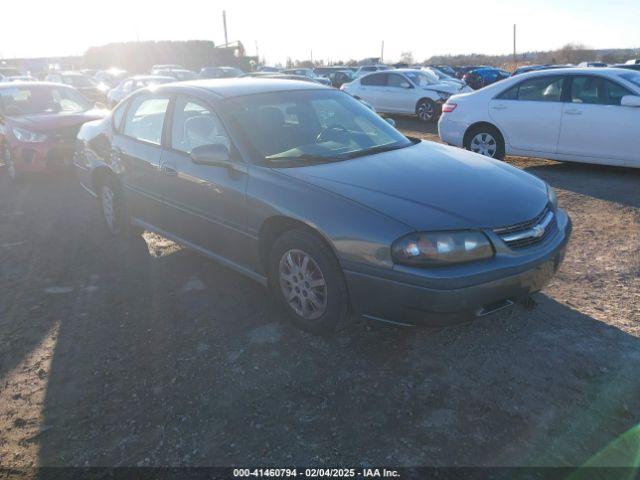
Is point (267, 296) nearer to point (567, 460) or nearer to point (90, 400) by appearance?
point (90, 400)

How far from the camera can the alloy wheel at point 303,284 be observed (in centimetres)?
326

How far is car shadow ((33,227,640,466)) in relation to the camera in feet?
8.16

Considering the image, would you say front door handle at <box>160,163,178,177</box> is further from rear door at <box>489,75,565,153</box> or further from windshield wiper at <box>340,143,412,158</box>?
rear door at <box>489,75,565,153</box>

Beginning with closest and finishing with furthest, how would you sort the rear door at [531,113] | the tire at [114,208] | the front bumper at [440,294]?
the front bumper at [440,294] → the tire at [114,208] → the rear door at [531,113]

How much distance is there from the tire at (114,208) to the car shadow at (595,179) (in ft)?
17.8

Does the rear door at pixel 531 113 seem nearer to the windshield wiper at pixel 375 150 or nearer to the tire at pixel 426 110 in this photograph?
the windshield wiper at pixel 375 150

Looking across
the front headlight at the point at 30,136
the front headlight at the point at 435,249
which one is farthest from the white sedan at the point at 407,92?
the front headlight at the point at 435,249

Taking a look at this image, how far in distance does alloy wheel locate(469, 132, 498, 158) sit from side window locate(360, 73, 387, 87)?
7.71 metres

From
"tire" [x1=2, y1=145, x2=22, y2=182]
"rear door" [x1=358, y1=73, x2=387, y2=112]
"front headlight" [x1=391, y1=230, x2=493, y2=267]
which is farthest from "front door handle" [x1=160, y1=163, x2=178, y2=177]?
"rear door" [x1=358, y1=73, x2=387, y2=112]

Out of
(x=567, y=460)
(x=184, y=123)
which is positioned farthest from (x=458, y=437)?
(x=184, y=123)

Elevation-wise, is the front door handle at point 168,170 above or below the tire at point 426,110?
above

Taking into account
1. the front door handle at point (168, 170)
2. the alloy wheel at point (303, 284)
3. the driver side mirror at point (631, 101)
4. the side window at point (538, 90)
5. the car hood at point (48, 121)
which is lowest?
the alloy wheel at point (303, 284)

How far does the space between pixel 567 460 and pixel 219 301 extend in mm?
2598

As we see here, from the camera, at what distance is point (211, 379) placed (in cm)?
304
